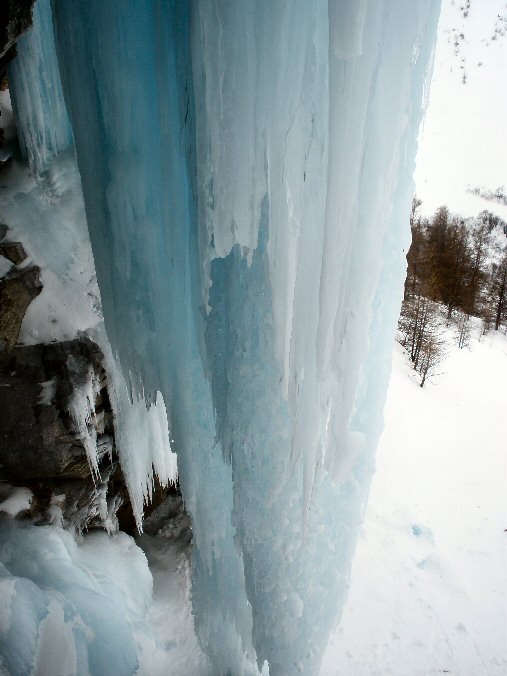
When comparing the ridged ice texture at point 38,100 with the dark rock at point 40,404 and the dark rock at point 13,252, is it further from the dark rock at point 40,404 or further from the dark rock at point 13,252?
the dark rock at point 40,404

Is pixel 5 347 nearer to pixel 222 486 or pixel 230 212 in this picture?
pixel 222 486

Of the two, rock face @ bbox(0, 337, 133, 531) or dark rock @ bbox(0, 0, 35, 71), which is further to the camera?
rock face @ bbox(0, 337, 133, 531)

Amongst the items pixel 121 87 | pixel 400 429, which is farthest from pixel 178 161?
pixel 400 429

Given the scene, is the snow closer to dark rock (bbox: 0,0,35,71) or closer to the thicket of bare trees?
dark rock (bbox: 0,0,35,71)

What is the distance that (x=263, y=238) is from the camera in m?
1.71

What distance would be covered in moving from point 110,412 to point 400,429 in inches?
238

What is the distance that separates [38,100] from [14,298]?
1.92 metres

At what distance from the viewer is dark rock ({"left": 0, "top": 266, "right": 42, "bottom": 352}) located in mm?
2934

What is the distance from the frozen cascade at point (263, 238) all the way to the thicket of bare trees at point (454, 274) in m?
10.1

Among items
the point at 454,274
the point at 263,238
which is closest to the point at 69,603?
the point at 263,238

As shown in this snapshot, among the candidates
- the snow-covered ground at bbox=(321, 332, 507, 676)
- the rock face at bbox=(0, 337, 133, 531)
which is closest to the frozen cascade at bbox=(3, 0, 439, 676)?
the rock face at bbox=(0, 337, 133, 531)

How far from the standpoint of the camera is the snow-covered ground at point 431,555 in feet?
12.7

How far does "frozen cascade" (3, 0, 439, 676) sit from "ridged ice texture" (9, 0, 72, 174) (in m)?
1.99

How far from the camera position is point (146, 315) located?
240 centimetres
